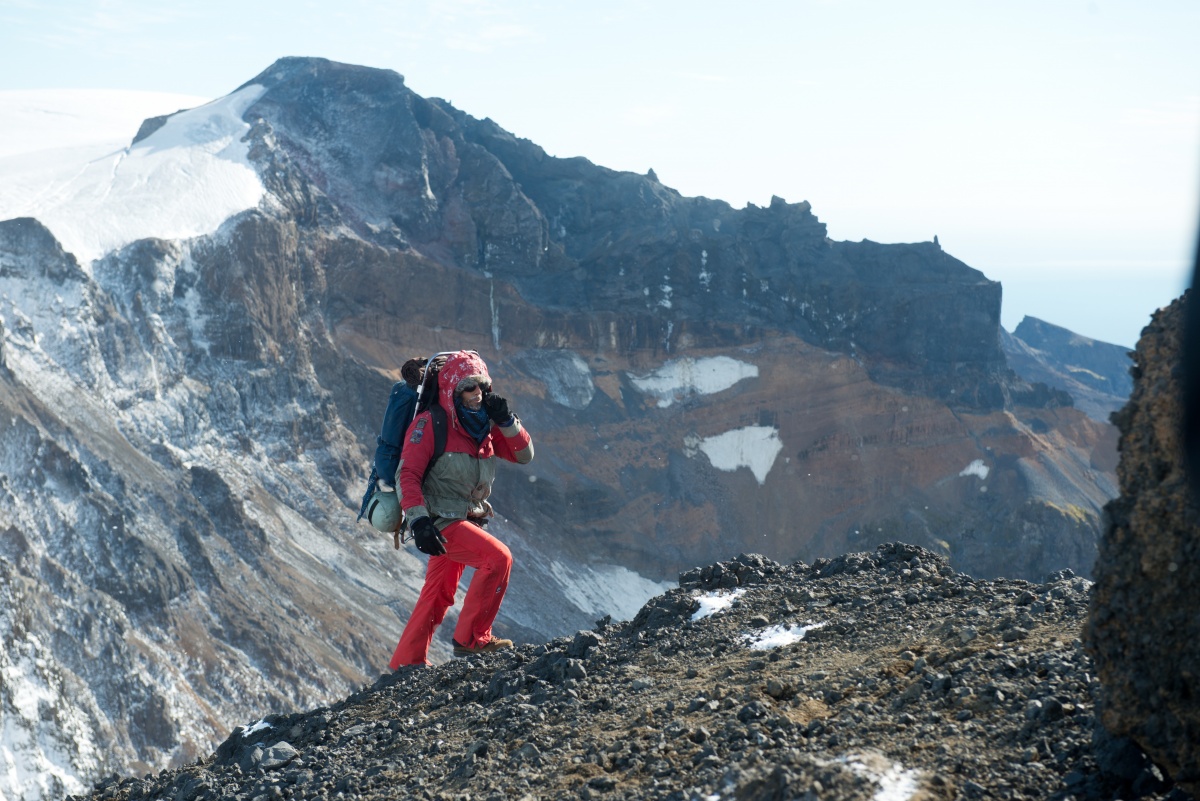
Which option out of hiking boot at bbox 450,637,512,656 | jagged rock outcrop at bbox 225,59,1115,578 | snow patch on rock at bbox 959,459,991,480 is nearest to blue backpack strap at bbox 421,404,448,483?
hiking boot at bbox 450,637,512,656

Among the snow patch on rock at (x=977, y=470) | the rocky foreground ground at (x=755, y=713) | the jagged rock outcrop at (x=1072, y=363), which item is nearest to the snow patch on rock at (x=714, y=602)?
the rocky foreground ground at (x=755, y=713)

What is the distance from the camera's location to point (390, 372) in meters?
66.8

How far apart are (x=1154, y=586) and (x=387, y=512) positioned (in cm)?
636

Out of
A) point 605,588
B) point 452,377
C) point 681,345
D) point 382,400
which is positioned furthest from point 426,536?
point 681,345

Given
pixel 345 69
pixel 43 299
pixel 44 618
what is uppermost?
pixel 345 69

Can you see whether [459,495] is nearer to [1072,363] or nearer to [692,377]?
[692,377]

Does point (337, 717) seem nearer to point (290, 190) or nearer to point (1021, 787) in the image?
point (1021, 787)

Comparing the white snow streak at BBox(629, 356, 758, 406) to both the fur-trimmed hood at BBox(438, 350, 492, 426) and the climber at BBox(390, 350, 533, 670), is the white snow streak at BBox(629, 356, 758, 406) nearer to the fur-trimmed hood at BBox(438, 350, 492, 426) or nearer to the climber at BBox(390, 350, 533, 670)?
the climber at BBox(390, 350, 533, 670)

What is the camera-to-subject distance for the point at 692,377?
77.6 m

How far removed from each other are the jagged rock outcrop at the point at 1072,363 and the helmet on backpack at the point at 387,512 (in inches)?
4117

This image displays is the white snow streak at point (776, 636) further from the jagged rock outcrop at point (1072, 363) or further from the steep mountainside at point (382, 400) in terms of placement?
the jagged rock outcrop at point (1072, 363)

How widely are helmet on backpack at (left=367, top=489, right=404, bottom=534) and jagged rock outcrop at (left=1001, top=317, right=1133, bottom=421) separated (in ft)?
343

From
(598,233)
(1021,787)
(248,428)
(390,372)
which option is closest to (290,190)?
(390,372)

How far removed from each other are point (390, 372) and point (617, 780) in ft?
203
